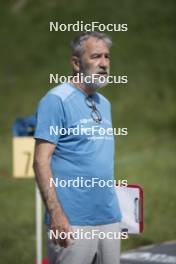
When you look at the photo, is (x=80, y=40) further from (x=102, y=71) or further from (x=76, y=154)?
(x=76, y=154)

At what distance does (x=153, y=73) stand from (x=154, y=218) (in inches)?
679

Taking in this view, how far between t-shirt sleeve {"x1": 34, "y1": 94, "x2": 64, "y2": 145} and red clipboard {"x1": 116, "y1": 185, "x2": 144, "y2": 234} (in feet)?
2.99

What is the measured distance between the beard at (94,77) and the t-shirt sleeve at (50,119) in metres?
0.20

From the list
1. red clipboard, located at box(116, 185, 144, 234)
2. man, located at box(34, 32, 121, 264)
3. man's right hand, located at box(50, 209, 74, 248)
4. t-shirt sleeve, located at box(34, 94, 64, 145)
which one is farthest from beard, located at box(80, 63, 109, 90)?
red clipboard, located at box(116, 185, 144, 234)

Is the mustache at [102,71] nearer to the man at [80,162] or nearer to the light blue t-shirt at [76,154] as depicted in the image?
the man at [80,162]

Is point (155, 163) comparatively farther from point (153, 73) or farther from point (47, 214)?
point (47, 214)

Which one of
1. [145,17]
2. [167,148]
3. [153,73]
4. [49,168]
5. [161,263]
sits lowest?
[161,263]

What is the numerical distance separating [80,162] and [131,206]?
0.94m

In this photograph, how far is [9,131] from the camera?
25.2 meters

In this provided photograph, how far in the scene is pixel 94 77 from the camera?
16.8 ft

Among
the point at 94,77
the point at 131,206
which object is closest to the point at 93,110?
the point at 94,77

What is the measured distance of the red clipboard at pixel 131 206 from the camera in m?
5.79

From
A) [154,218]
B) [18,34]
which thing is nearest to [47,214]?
[154,218]

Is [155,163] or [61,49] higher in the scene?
[61,49]
